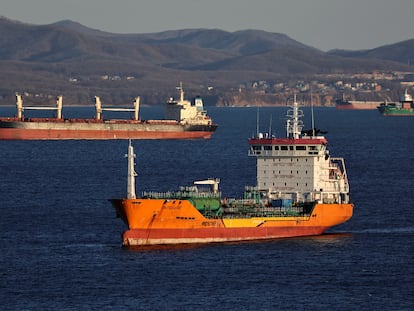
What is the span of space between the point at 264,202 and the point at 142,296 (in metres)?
16.2

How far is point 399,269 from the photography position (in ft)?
197

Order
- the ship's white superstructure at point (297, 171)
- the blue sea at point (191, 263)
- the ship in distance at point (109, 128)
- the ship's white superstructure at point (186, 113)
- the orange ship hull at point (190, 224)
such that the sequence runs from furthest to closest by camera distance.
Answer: the ship's white superstructure at point (186, 113) < the ship in distance at point (109, 128) < the ship's white superstructure at point (297, 171) < the orange ship hull at point (190, 224) < the blue sea at point (191, 263)

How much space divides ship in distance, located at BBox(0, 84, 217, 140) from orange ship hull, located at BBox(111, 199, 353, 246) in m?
109

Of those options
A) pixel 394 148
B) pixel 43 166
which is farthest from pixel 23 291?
pixel 394 148

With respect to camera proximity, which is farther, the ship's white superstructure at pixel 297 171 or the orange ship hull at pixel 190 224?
the ship's white superstructure at pixel 297 171

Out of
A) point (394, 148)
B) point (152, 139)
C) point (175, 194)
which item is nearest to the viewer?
point (175, 194)

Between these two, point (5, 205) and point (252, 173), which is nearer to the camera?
point (5, 205)

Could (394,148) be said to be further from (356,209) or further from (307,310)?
(307,310)

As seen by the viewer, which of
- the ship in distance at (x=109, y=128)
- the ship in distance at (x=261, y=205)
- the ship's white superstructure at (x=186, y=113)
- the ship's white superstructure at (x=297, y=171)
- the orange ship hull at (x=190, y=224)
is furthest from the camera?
the ship's white superstructure at (x=186, y=113)

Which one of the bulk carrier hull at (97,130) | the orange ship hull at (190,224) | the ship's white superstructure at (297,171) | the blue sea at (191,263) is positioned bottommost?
the bulk carrier hull at (97,130)

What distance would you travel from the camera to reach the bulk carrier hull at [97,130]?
17425cm

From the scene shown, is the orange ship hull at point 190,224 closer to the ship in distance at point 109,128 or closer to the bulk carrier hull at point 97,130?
the bulk carrier hull at point 97,130

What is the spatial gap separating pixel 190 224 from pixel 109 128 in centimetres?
11730

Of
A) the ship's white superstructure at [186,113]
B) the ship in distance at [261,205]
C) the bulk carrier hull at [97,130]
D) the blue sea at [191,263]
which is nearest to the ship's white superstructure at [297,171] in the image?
the ship in distance at [261,205]
